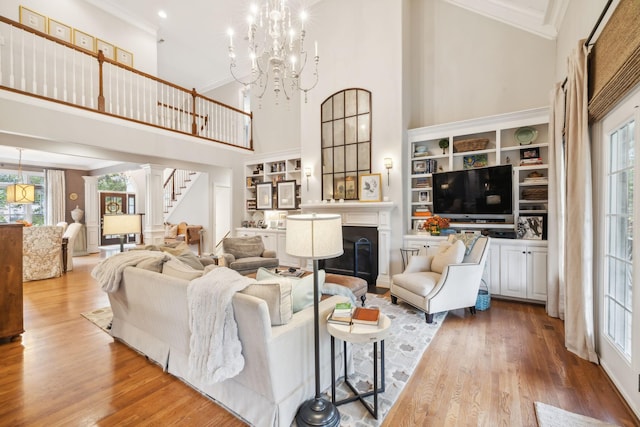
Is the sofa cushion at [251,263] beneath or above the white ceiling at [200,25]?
beneath

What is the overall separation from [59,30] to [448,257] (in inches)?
300

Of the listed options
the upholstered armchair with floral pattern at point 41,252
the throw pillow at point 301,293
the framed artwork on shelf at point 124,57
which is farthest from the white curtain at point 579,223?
the upholstered armchair with floral pattern at point 41,252

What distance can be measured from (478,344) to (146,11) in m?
8.19

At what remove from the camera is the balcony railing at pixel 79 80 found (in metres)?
4.11

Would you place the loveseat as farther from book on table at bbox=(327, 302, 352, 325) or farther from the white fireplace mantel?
the white fireplace mantel

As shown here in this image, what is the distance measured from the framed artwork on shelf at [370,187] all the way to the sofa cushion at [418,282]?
1649mm

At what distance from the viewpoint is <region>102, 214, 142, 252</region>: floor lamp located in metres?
3.88

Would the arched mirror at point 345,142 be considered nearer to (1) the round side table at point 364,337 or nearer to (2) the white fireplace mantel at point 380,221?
(2) the white fireplace mantel at point 380,221

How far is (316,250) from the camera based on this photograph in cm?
172

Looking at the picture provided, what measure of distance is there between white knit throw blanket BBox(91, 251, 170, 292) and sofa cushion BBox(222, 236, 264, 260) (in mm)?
2242

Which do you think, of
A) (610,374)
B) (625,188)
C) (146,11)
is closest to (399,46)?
(625,188)

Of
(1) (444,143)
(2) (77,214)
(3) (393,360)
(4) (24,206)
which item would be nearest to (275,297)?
(3) (393,360)

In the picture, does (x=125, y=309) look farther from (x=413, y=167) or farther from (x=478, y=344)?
(x=413, y=167)

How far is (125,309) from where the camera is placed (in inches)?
106
